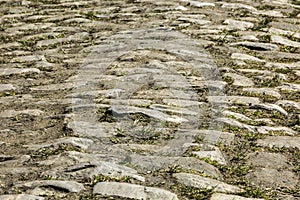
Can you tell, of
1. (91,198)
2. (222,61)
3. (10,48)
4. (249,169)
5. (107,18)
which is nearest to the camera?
(91,198)

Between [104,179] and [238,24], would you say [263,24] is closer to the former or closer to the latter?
[238,24]

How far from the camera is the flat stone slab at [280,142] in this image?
162 inches

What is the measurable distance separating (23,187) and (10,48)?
3.00 metres

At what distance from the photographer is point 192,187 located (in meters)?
3.44

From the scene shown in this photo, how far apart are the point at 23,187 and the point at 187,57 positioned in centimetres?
268

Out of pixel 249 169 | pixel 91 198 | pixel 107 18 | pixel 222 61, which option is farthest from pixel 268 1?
pixel 91 198

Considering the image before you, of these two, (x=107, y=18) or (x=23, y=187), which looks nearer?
(x=23, y=187)

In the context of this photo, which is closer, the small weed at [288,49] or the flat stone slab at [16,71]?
the flat stone slab at [16,71]

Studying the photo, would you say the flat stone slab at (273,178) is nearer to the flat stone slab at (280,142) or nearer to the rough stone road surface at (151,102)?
the rough stone road surface at (151,102)

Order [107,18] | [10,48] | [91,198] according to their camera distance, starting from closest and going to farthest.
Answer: [91,198] < [10,48] < [107,18]

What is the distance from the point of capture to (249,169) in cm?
378

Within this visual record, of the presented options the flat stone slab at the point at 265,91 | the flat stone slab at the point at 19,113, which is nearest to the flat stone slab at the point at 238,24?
the flat stone slab at the point at 265,91

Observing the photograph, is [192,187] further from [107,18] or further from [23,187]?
[107,18]

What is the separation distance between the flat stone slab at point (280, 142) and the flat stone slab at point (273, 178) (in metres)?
0.36
